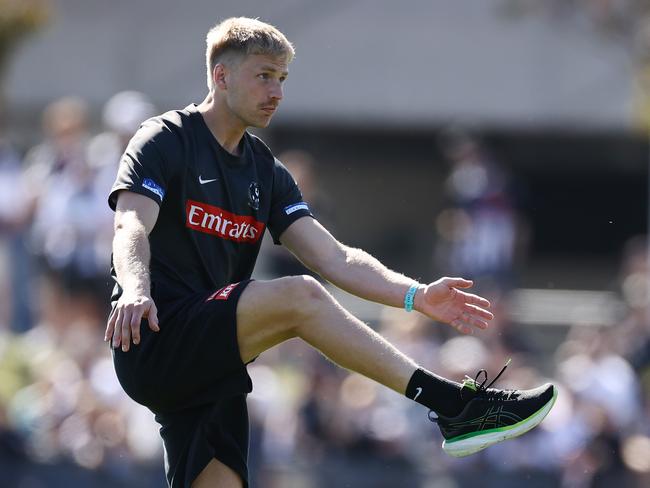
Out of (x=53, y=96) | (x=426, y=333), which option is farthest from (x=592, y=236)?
(x=426, y=333)

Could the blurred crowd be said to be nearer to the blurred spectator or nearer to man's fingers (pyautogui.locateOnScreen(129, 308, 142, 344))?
the blurred spectator

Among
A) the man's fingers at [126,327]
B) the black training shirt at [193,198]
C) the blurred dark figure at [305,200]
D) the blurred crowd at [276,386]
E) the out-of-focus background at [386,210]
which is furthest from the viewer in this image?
the blurred dark figure at [305,200]

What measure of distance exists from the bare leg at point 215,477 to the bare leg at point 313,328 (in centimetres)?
79

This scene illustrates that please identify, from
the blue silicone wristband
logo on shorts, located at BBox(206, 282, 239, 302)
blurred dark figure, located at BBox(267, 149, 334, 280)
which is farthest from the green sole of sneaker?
blurred dark figure, located at BBox(267, 149, 334, 280)

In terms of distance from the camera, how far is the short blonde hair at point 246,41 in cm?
644

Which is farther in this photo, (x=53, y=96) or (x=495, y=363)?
(x=53, y=96)

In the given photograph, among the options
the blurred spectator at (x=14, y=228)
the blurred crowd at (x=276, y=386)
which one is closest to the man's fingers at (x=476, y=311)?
the blurred crowd at (x=276, y=386)

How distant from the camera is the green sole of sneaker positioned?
6.20 m

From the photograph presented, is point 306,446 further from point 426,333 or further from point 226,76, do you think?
point 226,76

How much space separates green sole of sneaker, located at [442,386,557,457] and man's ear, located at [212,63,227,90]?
6.41ft

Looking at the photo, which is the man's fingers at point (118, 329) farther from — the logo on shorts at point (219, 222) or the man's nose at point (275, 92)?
the man's nose at point (275, 92)

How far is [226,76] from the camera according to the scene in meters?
6.50

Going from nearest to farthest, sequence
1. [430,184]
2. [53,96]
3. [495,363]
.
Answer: [495,363]
[53,96]
[430,184]

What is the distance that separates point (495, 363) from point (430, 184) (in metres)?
11.4
